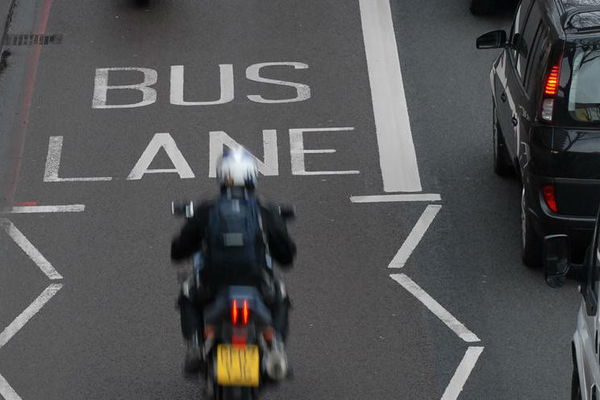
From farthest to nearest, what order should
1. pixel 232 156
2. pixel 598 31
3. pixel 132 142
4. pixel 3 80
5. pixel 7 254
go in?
pixel 3 80, pixel 132 142, pixel 7 254, pixel 598 31, pixel 232 156

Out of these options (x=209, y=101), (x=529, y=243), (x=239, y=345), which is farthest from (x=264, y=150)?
(x=239, y=345)

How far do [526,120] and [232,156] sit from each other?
130 inches

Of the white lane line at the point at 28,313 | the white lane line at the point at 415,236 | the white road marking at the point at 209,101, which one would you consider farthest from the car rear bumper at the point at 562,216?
the white road marking at the point at 209,101

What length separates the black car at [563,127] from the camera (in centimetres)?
1175

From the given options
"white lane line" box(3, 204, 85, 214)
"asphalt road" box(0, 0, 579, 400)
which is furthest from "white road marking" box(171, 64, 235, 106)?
"white lane line" box(3, 204, 85, 214)

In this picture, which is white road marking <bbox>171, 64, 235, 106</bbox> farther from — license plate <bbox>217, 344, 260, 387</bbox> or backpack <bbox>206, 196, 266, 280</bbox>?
license plate <bbox>217, 344, 260, 387</bbox>

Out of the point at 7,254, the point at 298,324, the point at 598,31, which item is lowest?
the point at 298,324

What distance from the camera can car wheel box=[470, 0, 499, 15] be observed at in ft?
60.6

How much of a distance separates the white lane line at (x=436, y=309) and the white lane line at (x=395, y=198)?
1.53 m

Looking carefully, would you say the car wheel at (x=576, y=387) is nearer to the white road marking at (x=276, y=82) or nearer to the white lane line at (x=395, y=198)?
the white lane line at (x=395, y=198)

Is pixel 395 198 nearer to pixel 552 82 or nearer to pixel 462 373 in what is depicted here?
pixel 552 82

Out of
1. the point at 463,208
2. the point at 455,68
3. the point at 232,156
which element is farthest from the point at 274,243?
the point at 455,68

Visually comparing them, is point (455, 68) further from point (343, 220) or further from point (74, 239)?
point (74, 239)

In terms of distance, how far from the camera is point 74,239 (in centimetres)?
1326
